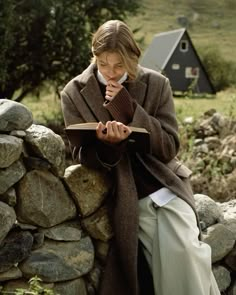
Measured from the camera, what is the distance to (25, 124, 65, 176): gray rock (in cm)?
301

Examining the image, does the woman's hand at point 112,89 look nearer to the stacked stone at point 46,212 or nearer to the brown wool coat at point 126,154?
the brown wool coat at point 126,154

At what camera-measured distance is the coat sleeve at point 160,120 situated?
123 inches

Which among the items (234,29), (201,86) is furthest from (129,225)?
(234,29)

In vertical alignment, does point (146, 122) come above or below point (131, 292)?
above

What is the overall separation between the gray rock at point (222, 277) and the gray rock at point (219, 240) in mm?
56

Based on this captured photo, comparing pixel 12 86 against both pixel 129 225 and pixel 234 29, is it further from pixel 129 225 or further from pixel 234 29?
pixel 234 29

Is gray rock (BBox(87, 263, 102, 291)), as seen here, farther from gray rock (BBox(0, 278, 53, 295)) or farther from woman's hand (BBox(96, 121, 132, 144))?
woman's hand (BBox(96, 121, 132, 144))

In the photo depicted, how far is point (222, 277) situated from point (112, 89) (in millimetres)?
1299

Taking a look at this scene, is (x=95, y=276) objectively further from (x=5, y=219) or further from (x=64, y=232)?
(x=5, y=219)

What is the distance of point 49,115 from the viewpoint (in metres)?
13.8

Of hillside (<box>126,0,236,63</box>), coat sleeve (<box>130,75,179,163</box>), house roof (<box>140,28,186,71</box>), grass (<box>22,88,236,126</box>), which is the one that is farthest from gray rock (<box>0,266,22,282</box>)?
hillside (<box>126,0,236,63</box>)

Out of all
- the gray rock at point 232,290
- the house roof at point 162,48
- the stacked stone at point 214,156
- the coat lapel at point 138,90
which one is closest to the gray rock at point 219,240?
the gray rock at point 232,290

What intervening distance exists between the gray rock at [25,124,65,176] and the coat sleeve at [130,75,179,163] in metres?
0.35

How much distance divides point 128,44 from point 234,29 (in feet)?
168
